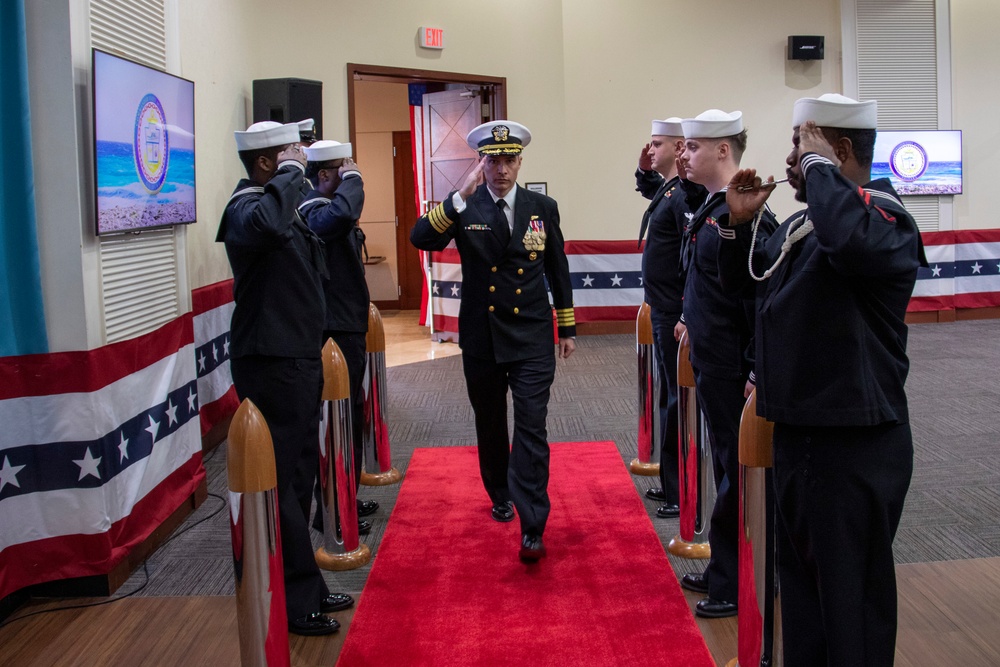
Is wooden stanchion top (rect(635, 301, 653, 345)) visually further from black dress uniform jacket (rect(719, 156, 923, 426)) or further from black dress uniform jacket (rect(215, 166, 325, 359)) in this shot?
black dress uniform jacket (rect(719, 156, 923, 426))

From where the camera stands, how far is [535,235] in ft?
12.6

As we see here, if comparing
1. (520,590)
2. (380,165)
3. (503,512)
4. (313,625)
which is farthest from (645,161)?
(380,165)

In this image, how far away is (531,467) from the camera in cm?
365

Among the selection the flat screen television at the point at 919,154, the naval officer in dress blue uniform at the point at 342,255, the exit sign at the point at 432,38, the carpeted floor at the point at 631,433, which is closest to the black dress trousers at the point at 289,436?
the carpeted floor at the point at 631,433

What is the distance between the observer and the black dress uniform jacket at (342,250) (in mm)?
4059

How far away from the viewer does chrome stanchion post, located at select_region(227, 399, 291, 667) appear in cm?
249

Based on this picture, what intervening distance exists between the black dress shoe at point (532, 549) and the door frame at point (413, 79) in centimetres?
447

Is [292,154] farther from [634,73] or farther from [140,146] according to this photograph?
[634,73]

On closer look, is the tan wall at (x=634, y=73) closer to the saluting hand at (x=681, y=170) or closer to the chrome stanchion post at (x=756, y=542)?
the saluting hand at (x=681, y=170)

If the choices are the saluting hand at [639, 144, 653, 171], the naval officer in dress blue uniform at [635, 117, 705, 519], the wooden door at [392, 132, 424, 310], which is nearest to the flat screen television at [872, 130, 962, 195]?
the wooden door at [392, 132, 424, 310]

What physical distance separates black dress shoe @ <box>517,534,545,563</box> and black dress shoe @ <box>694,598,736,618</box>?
0.67m

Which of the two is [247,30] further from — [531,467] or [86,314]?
[531,467]

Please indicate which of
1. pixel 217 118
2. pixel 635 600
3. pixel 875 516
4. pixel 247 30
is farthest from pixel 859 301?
pixel 247 30

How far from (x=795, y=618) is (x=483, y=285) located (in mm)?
1944
